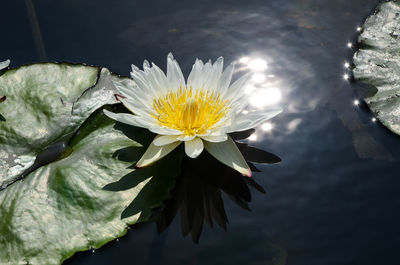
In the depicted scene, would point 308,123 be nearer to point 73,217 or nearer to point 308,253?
point 308,253

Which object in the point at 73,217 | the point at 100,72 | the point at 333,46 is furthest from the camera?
the point at 333,46

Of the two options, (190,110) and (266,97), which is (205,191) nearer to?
(190,110)

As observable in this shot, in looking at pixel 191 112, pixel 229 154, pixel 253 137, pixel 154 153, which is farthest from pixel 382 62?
pixel 154 153

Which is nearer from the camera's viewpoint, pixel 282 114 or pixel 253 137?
pixel 253 137

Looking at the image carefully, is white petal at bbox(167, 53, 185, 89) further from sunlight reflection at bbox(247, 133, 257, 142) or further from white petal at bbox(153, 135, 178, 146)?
sunlight reflection at bbox(247, 133, 257, 142)

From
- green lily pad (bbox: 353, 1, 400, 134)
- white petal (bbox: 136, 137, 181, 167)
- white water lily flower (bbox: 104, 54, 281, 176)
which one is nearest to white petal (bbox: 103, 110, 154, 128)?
white water lily flower (bbox: 104, 54, 281, 176)

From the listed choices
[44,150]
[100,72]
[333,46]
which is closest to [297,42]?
[333,46]

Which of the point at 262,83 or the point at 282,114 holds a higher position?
the point at 262,83
